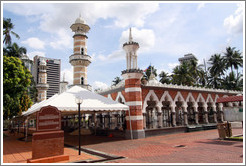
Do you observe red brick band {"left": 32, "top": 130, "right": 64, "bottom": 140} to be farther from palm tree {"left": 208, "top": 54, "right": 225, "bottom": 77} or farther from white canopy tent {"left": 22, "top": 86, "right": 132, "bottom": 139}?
palm tree {"left": 208, "top": 54, "right": 225, "bottom": 77}

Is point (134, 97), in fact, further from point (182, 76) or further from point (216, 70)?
point (216, 70)

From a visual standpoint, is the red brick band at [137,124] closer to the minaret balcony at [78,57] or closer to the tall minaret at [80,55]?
the tall minaret at [80,55]

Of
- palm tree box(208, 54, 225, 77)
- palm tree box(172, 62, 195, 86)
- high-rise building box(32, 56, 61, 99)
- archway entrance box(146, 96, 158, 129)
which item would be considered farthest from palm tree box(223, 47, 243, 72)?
high-rise building box(32, 56, 61, 99)

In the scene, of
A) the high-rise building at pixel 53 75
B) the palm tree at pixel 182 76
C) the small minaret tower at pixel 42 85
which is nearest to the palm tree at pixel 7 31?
the small minaret tower at pixel 42 85

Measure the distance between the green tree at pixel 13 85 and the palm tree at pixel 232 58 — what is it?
37945mm

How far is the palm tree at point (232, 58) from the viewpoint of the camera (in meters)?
39.1

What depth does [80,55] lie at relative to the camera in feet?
86.5

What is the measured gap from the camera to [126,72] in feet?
49.1

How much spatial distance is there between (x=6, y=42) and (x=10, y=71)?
373 inches

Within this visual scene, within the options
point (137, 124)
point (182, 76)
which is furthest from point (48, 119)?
point (182, 76)

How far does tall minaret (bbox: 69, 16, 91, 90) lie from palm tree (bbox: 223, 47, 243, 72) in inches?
1156

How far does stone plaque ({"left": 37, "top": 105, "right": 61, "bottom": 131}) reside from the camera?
7.29m

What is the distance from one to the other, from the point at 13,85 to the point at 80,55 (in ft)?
40.1

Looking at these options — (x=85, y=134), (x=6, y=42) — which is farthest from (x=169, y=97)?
(x=6, y=42)
